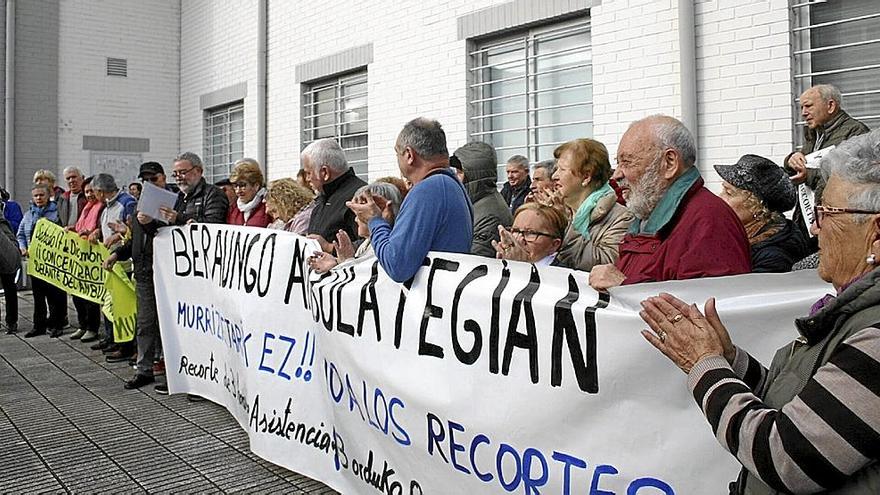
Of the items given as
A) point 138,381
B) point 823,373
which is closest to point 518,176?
point 138,381

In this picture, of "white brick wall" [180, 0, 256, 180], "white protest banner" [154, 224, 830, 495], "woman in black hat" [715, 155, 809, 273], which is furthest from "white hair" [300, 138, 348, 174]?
"white brick wall" [180, 0, 256, 180]

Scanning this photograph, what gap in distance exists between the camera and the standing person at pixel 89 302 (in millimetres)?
7707

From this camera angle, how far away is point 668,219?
2.51 meters

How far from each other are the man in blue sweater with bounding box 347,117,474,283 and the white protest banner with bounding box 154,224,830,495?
0.10m

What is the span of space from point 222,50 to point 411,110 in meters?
5.27

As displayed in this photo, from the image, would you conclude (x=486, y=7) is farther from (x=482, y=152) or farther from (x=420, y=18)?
(x=482, y=152)

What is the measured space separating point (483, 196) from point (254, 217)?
6.64 ft

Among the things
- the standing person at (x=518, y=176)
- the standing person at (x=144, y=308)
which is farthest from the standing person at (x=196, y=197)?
the standing person at (x=518, y=176)

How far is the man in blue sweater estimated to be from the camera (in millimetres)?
3109

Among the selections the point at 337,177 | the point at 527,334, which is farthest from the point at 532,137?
the point at 527,334

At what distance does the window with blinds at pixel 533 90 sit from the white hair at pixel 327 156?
2930 millimetres

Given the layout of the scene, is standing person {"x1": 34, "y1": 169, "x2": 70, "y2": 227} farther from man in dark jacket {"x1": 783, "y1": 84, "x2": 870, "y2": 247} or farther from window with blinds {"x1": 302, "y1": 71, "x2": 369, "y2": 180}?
man in dark jacket {"x1": 783, "y1": 84, "x2": 870, "y2": 247}

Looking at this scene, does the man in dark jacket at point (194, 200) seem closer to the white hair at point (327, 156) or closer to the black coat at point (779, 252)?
the white hair at point (327, 156)

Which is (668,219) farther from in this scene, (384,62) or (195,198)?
(384,62)
